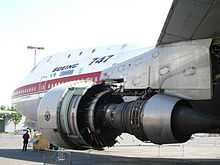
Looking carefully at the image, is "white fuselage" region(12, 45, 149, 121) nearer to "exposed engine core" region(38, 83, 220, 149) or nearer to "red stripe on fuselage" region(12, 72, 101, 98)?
"red stripe on fuselage" region(12, 72, 101, 98)

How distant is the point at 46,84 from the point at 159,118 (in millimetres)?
12828

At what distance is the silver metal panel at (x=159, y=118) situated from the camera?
8.07 meters

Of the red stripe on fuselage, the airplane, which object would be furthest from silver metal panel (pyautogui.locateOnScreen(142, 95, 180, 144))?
the red stripe on fuselage

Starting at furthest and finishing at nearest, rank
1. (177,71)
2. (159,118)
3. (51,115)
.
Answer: (51,115) < (177,71) < (159,118)

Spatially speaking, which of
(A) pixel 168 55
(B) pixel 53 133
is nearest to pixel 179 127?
(A) pixel 168 55

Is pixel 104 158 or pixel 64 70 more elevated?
pixel 64 70

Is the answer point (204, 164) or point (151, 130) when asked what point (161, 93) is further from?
point (204, 164)

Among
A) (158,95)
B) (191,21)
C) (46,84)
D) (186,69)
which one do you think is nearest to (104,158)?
(46,84)

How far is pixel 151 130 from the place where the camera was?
8.24 m

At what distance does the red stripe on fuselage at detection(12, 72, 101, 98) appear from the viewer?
55.5 ft

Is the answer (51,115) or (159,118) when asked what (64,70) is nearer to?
(51,115)

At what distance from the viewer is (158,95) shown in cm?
845

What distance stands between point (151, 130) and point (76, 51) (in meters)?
12.6

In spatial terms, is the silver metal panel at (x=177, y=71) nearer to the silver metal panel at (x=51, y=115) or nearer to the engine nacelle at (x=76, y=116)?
the engine nacelle at (x=76, y=116)
